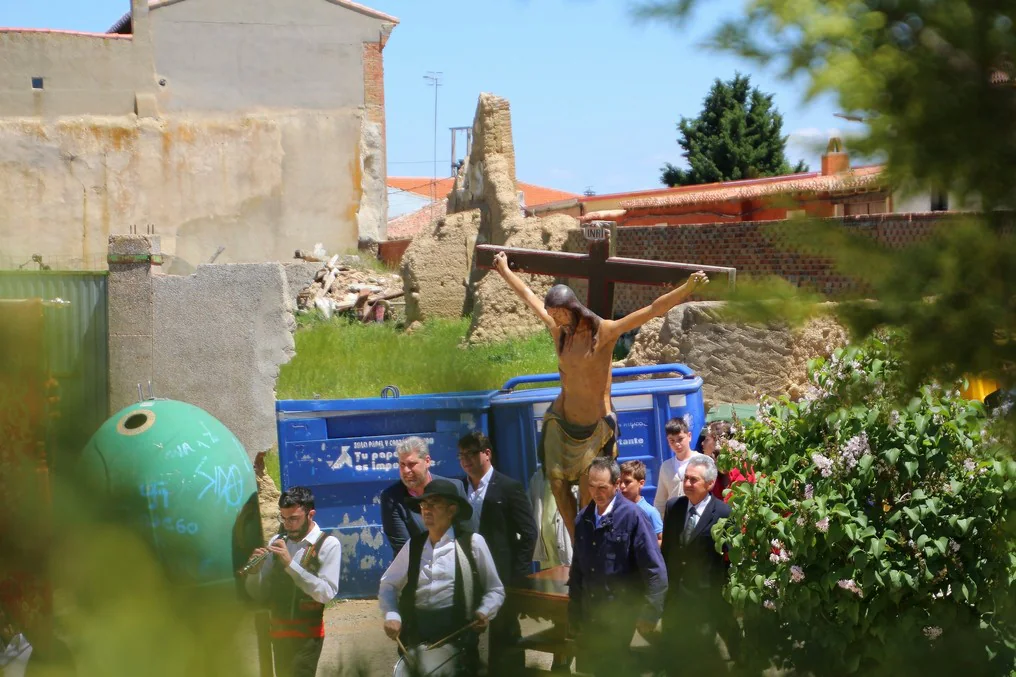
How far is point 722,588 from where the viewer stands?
1.44 m

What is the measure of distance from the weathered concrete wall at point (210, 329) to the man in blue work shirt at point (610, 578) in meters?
3.99

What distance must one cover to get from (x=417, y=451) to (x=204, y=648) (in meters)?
4.60

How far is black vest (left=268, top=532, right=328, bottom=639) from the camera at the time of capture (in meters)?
1.65

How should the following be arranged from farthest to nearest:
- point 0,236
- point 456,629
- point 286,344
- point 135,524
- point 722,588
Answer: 1. point 286,344
2. point 456,629
3. point 722,588
4. point 135,524
5. point 0,236

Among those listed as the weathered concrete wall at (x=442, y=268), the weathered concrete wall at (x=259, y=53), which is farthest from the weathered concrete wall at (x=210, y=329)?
the weathered concrete wall at (x=259, y=53)

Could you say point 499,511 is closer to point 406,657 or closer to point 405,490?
point 405,490

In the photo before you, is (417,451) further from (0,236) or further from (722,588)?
(0,236)

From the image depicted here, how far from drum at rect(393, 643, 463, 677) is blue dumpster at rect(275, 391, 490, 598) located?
16.0ft

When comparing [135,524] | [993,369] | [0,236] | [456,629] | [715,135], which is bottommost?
[456,629]

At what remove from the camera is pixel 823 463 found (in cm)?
380

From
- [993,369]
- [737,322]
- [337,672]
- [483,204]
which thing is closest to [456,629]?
[337,672]

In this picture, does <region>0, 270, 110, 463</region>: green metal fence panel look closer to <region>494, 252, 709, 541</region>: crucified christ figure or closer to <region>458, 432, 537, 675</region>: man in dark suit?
<region>458, 432, 537, 675</region>: man in dark suit

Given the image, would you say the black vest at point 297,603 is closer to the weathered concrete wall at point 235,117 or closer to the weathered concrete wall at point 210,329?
the weathered concrete wall at point 210,329

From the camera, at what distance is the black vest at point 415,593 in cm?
165
